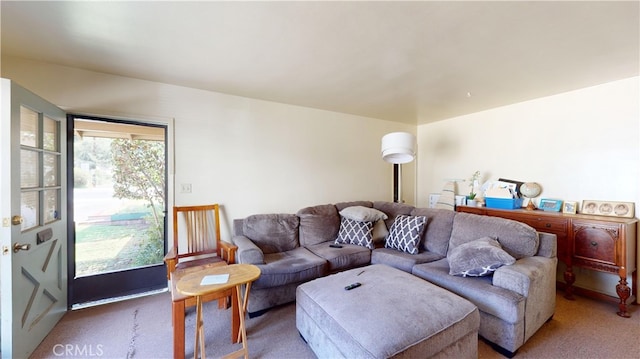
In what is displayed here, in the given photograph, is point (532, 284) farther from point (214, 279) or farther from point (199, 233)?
point (199, 233)

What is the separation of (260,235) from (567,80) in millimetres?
3783

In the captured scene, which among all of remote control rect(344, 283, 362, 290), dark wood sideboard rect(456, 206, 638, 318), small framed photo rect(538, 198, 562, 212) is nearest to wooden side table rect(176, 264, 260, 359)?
remote control rect(344, 283, 362, 290)

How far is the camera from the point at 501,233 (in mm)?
2254

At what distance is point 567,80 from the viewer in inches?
99.9

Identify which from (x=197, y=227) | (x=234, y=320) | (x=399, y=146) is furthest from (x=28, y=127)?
(x=399, y=146)

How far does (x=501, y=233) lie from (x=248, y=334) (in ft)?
8.09

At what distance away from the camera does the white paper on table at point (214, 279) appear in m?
1.62

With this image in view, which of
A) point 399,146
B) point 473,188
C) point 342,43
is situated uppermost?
point 342,43

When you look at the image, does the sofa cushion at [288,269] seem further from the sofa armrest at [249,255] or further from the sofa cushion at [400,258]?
the sofa cushion at [400,258]

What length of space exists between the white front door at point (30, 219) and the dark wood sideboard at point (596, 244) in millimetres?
4762

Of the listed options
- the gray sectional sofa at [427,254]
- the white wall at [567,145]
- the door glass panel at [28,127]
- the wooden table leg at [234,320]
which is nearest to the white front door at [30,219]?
the door glass panel at [28,127]

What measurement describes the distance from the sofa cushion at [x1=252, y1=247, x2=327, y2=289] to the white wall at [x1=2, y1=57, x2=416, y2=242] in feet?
3.06

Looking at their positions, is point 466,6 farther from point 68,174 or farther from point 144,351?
point 68,174

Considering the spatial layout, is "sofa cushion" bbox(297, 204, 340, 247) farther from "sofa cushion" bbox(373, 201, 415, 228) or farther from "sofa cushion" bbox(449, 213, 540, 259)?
"sofa cushion" bbox(449, 213, 540, 259)
